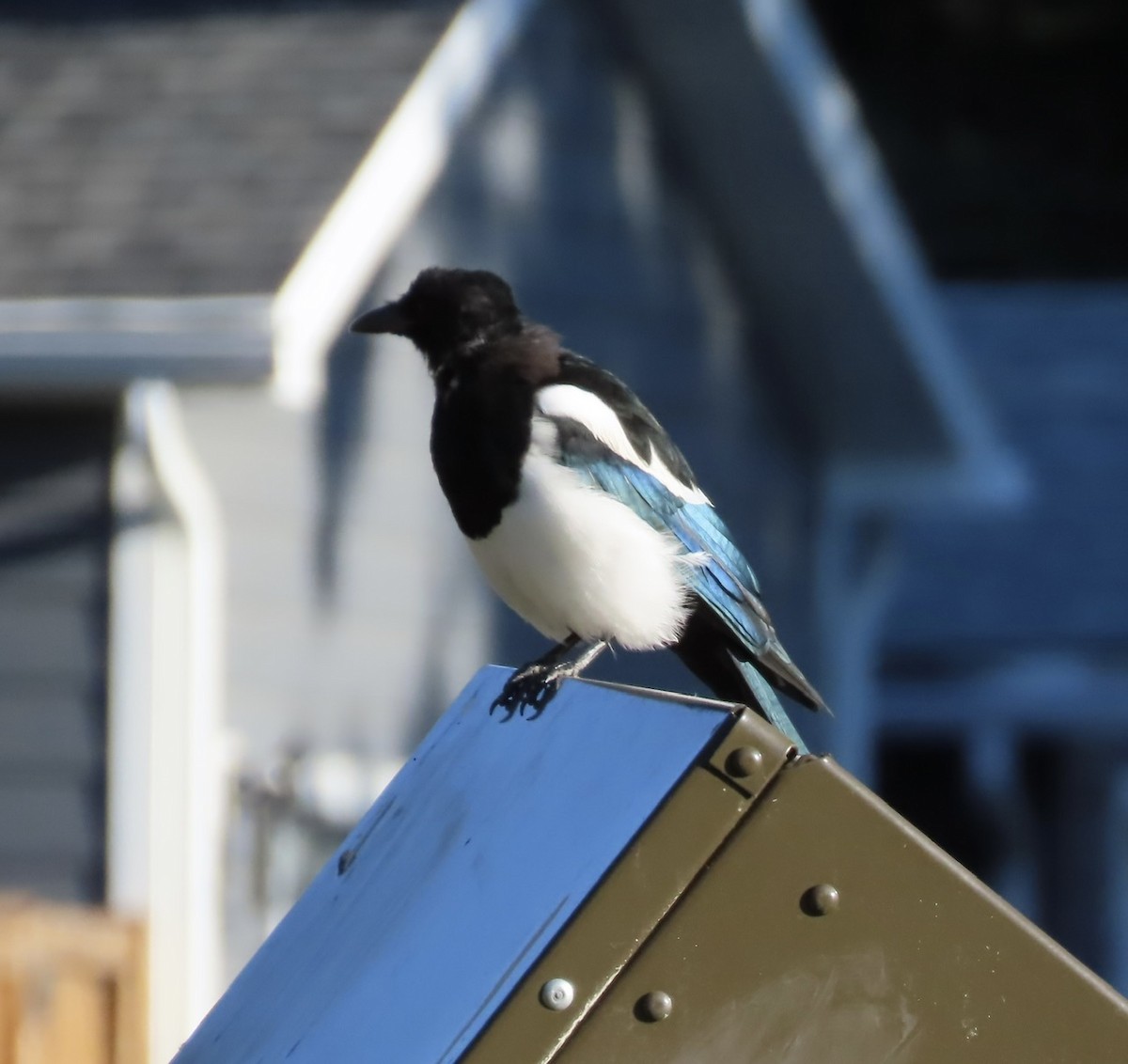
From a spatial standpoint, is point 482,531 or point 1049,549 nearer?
point 482,531

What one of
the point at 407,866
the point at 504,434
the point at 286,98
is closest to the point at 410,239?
the point at 286,98

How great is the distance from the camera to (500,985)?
1843 millimetres

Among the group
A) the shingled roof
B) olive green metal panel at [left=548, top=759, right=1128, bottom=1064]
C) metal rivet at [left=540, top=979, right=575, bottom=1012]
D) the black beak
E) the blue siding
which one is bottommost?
the blue siding

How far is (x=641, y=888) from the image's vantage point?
185 cm

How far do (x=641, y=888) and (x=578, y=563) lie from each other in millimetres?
1676

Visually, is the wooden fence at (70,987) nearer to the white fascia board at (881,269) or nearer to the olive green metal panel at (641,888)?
the olive green metal panel at (641,888)

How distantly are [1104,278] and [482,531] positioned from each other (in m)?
12.1

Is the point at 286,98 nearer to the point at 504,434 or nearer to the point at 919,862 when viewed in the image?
the point at 504,434

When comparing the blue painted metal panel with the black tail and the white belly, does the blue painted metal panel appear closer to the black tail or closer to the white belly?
the white belly

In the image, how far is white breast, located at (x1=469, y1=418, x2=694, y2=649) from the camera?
3.48m

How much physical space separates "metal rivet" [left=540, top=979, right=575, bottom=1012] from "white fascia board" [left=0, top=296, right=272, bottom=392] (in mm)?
2953

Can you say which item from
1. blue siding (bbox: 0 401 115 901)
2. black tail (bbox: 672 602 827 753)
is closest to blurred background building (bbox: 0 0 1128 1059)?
blue siding (bbox: 0 401 115 901)

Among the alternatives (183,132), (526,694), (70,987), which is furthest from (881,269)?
(526,694)

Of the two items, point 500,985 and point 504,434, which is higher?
point 500,985
